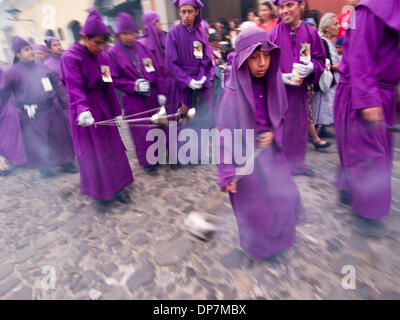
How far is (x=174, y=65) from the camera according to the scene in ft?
12.8

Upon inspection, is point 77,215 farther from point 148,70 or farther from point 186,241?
point 148,70

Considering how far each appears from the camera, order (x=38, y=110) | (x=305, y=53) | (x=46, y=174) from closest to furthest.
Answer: (x=305, y=53) → (x=38, y=110) → (x=46, y=174)

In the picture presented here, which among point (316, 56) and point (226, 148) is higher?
point (316, 56)

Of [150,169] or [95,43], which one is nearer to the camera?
[95,43]

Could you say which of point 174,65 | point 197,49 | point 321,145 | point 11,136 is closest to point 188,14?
point 197,49

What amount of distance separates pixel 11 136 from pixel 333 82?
18.1 feet

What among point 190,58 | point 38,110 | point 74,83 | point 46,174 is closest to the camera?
point 74,83

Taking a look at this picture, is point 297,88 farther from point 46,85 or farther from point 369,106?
point 46,85

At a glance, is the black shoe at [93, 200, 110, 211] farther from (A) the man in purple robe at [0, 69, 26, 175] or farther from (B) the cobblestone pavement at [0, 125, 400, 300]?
(A) the man in purple robe at [0, 69, 26, 175]

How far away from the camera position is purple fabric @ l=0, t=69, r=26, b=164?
16.3 ft

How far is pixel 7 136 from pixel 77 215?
2.85 metres

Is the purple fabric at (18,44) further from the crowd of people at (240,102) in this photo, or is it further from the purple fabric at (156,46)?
the purple fabric at (156,46)

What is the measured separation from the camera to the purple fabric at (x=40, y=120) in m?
4.33
